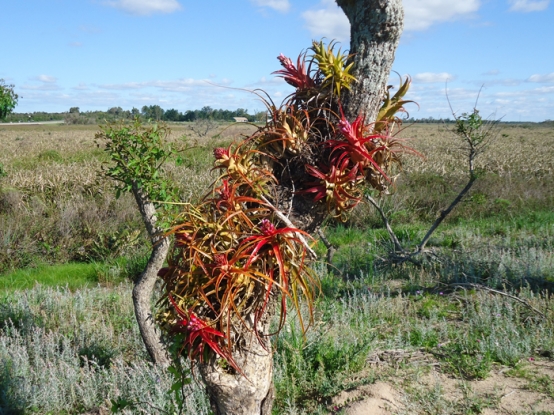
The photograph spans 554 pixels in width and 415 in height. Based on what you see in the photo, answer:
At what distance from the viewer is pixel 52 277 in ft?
29.9

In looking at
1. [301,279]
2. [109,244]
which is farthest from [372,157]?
[109,244]

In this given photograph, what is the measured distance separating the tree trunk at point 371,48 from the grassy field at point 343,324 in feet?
1.65

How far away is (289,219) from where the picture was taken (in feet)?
6.46

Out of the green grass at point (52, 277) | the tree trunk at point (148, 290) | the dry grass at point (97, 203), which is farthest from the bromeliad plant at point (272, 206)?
the green grass at point (52, 277)

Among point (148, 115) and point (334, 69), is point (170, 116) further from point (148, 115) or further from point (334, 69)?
point (334, 69)

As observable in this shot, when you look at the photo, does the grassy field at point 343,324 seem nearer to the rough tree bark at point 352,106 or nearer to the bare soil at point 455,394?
the bare soil at point 455,394

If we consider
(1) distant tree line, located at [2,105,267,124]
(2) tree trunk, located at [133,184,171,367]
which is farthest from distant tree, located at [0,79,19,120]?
(2) tree trunk, located at [133,184,171,367]

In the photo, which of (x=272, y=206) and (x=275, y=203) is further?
(x=275, y=203)

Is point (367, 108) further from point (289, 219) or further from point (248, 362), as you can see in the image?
point (248, 362)

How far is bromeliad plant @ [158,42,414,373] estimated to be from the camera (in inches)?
69.6

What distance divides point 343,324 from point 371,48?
4.02 m

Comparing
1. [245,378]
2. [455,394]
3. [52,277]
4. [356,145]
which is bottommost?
[52,277]

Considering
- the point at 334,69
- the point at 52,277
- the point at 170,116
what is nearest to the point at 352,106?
the point at 334,69

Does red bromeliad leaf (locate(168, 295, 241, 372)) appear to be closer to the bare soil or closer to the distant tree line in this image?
the distant tree line
